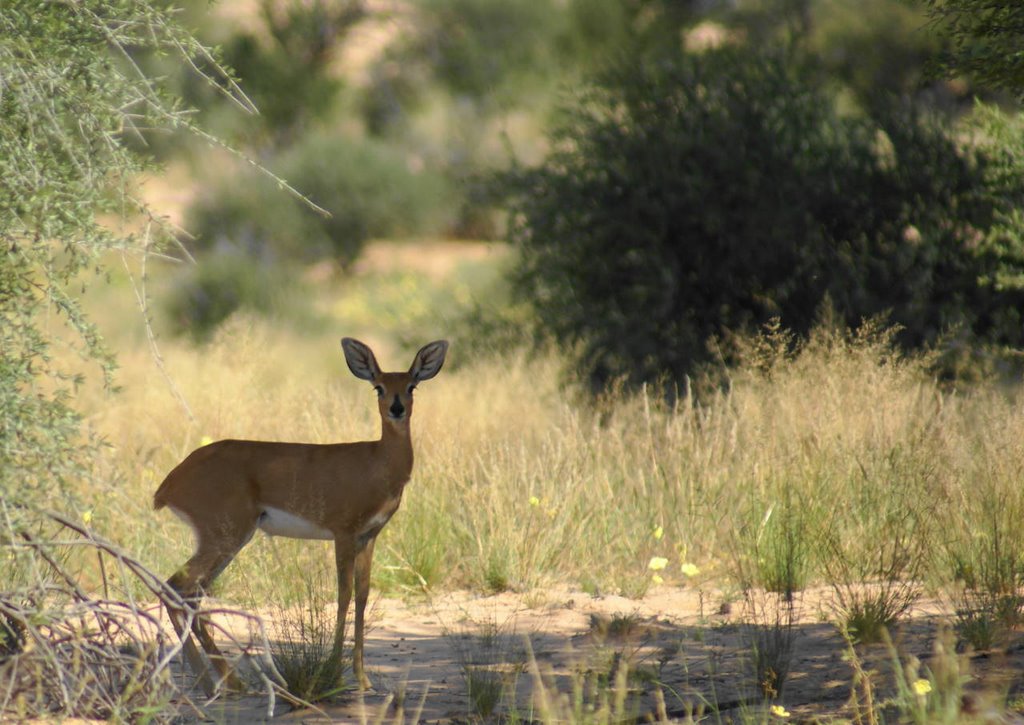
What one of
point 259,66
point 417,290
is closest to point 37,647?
point 417,290

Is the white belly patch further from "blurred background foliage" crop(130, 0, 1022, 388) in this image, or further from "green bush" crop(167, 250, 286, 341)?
"green bush" crop(167, 250, 286, 341)

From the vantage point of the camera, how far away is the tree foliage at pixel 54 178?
439cm

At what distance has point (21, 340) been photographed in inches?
182

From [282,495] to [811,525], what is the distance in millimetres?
3108

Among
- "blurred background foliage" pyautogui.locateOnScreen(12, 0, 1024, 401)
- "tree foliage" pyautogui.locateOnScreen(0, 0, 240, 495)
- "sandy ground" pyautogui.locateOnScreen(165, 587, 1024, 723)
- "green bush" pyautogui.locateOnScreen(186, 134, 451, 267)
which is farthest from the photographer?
"green bush" pyautogui.locateOnScreen(186, 134, 451, 267)

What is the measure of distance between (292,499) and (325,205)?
27618mm

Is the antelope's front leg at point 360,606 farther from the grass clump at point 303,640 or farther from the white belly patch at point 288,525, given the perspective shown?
the white belly patch at point 288,525

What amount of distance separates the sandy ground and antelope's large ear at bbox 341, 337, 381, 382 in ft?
4.07

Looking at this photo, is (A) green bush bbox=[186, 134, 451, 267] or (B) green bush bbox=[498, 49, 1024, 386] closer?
(B) green bush bbox=[498, 49, 1024, 386]

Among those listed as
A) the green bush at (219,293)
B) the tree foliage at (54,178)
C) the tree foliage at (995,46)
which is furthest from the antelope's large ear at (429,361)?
the green bush at (219,293)

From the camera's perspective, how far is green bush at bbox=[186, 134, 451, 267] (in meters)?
31.4

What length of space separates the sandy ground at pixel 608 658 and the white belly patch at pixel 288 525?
2.22ft

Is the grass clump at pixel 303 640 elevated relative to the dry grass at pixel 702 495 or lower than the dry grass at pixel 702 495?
lower

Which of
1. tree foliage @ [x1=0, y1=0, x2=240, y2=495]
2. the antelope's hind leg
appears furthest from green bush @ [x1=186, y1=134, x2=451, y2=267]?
tree foliage @ [x1=0, y1=0, x2=240, y2=495]
